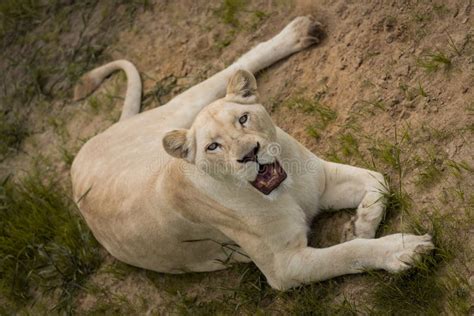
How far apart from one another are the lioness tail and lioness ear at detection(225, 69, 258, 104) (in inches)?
84.5

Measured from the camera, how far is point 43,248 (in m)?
5.69

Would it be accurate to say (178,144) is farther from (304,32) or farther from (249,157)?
(304,32)

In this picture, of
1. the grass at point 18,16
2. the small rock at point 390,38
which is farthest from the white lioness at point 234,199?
the grass at point 18,16

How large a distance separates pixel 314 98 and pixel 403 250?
5.38 feet

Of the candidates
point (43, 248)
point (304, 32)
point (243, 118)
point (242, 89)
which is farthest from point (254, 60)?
point (43, 248)

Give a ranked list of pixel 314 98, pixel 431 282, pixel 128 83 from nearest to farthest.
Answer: pixel 431 282
pixel 314 98
pixel 128 83

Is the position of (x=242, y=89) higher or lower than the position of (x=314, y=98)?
higher

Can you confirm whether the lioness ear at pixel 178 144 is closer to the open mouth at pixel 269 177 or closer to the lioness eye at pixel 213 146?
the lioness eye at pixel 213 146

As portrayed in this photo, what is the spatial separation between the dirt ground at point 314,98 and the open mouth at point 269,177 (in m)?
0.64

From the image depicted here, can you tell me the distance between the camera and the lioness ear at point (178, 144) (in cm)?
413

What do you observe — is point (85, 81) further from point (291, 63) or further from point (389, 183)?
point (389, 183)

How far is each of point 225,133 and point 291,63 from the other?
1740 mm

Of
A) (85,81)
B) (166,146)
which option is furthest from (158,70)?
(166,146)

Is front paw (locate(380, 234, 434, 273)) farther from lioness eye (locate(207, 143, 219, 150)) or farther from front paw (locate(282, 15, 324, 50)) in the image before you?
front paw (locate(282, 15, 324, 50))
